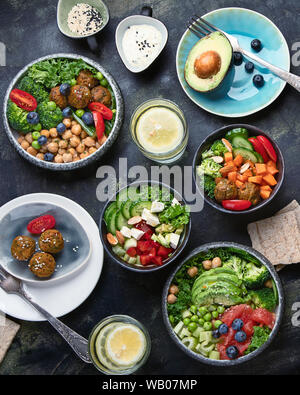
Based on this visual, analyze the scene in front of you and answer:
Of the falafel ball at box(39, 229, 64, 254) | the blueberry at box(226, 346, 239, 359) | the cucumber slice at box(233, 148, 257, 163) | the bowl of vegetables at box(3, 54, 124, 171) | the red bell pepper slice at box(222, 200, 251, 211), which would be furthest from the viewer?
the bowl of vegetables at box(3, 54, 124, 171)

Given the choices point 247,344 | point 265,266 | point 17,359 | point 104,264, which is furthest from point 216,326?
point 17,359

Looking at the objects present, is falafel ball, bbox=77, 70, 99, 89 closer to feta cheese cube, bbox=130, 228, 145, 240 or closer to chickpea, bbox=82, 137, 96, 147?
chickpea, bbox=82, 137, 96, 147

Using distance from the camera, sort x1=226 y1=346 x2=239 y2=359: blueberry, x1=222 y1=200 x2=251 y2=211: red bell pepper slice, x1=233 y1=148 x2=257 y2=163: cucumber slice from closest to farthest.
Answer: x1=226 y1=346 x2=239 y2=359: blueberry, x1=222 y1=200 x2=251 y2=211: red bell pepper slice, x1=233 y1=148 x2=257 y2=163: cucumber slice

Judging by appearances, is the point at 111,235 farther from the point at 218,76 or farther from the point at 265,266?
the point at 218,76

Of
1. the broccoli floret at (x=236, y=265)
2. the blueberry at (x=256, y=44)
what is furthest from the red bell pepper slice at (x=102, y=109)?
the broccoli floret at (x=236, y=265)

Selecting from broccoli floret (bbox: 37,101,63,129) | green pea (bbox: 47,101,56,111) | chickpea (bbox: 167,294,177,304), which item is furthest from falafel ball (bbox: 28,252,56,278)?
green pea (bbox: 47,101,56,111)

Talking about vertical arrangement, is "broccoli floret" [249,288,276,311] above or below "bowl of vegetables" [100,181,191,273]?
below

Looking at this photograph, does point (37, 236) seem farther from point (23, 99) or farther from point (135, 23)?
point (135, 23)
